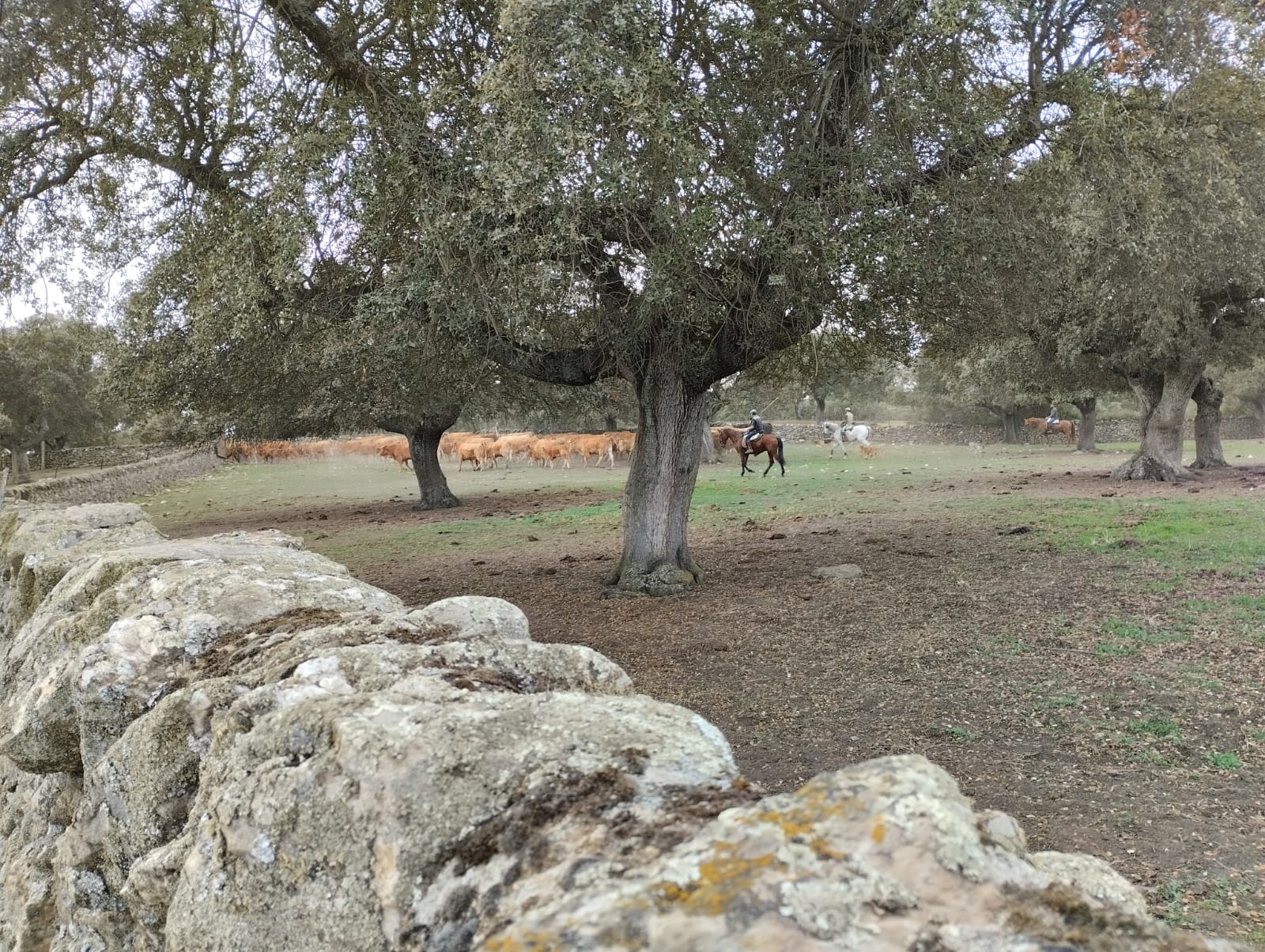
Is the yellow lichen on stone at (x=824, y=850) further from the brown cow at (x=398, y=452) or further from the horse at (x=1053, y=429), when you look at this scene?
the horse at (x=1053, y=429)

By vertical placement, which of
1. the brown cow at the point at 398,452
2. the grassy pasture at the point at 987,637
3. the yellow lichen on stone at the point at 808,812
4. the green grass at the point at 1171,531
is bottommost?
the grassy pasture at the point at 987,637

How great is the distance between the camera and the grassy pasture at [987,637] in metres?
4.95

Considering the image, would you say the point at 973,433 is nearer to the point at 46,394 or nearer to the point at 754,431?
the point at 754,431

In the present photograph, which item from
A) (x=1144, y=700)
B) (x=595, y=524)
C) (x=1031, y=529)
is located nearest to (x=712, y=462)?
(x=595, y=524)

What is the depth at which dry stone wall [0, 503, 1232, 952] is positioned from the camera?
4.26ft

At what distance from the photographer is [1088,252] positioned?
1160 centimetres

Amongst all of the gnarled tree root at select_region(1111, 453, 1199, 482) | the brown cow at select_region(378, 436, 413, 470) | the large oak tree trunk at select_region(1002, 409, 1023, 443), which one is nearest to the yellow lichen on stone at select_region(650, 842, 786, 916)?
the gnarled tree root at select_region(1111, 453, 1199, 482)

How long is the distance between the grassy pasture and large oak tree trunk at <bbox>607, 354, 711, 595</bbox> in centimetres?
52

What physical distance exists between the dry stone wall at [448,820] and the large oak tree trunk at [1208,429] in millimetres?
27862

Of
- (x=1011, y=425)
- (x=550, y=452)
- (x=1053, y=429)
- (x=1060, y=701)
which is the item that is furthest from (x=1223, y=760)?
(x=1011, y=425)

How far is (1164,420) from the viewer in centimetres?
2292

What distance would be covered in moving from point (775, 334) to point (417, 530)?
37.1 feet

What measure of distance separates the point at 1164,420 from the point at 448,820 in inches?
1007

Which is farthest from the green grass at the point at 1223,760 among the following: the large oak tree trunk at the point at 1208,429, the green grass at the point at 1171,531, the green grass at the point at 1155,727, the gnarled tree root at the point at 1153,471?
the large oak tree trunk at the point at 1208,429
